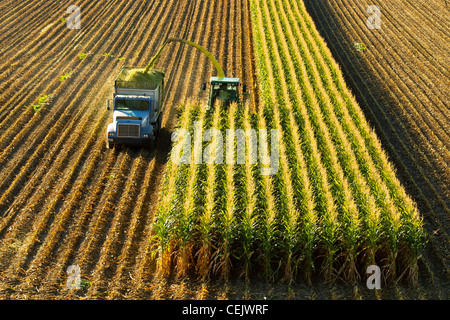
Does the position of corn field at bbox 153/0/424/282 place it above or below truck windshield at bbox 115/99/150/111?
below

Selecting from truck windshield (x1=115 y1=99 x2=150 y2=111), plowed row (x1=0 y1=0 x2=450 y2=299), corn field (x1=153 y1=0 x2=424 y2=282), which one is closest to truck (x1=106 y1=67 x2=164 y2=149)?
truck windshield (x1=115 y1=99 x2=150 y2=111)

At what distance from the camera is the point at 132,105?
16953 mm

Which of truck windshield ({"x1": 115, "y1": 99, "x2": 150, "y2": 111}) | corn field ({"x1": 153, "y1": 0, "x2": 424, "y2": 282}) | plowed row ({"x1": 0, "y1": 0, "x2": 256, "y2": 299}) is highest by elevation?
truck windshield ({"x1": 115, "y1": 99, "x2": 150, "y2": 111})

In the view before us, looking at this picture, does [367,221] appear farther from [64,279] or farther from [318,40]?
Answer: [318,40]

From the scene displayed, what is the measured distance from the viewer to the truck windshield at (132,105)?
666 inches

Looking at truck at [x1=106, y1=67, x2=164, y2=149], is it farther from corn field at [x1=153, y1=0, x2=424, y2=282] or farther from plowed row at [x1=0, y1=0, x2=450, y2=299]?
corn field at [x1=153, y1=0, x2=424, y2=282]

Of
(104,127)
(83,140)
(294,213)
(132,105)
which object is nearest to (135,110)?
(132,105)

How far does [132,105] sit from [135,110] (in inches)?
8.2

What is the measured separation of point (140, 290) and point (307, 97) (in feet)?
38.1

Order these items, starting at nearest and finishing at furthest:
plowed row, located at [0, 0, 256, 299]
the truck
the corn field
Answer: the corn field < plowed row, located at [0, 0, 256, 299] < the truck

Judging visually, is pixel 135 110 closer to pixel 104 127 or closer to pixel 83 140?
pixel 104 127

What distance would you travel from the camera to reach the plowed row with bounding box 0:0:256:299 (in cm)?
1162

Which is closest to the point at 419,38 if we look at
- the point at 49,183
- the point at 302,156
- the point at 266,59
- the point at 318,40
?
the point at 318,40

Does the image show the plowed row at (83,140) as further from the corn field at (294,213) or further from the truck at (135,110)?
the corn field at (294,213)
